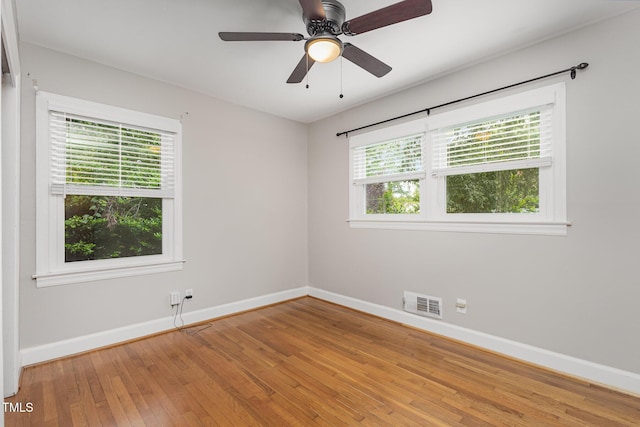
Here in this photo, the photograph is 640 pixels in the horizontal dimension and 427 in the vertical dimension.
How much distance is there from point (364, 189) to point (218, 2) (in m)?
2.59

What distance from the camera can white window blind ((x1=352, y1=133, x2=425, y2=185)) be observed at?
3.50 metres

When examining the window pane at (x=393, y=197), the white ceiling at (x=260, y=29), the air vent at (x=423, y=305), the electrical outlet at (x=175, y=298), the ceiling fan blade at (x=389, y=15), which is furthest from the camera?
the window pane at (x=393, y=197)

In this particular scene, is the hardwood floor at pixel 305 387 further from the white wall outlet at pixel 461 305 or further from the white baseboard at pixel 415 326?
the white wall outlet at pixel 461 305

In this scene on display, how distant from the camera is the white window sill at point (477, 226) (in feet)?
8.45

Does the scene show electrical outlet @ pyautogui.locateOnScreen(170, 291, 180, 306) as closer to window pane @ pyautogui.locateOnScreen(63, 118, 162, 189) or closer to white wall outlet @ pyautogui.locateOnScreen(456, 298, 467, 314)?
window pane @ pyautogui.locateOnScreen(63, 118, 162, 189)

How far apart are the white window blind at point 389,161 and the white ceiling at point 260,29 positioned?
658mm

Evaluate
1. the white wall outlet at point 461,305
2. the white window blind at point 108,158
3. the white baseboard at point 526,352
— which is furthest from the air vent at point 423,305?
the white window blind at point 108,158

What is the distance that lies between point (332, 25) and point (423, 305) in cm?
276

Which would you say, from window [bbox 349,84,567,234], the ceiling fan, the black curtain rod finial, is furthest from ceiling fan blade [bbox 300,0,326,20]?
the black curtain rod finial

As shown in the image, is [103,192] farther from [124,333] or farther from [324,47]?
[324,47]

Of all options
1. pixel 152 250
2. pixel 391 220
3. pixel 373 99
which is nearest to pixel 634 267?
pixel 391 220

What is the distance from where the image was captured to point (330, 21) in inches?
82.6

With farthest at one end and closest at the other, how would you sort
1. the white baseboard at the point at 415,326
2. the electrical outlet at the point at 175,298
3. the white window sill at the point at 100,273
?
the electrical outlet at the point at 175,298, the white window sill at the point at 100,273, the white baseboard at the point at 415,326

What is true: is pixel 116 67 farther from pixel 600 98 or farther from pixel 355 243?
pixel 600 98
